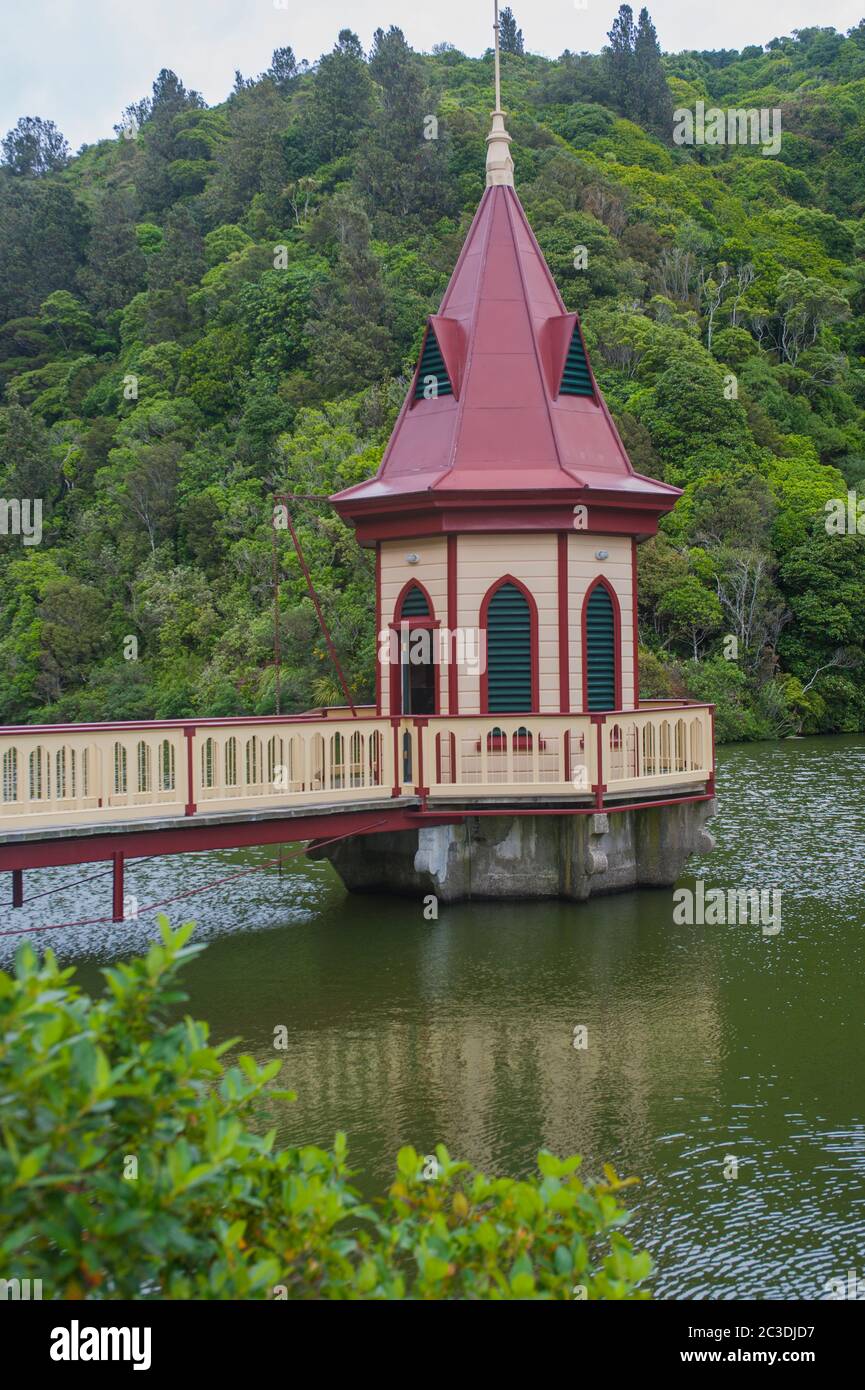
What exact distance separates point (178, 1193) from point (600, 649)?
1415 centimetres

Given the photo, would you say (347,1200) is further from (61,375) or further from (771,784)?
(61,375)

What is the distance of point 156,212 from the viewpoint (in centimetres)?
7875

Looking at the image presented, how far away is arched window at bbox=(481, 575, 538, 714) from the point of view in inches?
650

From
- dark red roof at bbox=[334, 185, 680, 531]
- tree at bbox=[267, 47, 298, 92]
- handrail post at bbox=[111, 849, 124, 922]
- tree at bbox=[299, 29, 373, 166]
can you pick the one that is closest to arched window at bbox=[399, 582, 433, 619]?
dark red roof at bbox=[334, 185, 680, 531]

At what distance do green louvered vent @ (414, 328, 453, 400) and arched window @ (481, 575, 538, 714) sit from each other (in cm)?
322

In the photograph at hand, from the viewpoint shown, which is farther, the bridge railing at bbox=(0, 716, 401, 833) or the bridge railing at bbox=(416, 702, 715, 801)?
the bridge railing at bbox=(416, 702, 715, 801)

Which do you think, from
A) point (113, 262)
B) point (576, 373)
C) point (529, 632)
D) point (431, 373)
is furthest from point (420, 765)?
point (113, 262)

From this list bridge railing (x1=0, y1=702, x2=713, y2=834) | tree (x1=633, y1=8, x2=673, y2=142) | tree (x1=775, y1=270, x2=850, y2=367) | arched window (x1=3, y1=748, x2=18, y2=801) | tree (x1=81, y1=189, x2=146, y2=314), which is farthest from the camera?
tree (x1=633, y1=8, x2=673, y2=142)

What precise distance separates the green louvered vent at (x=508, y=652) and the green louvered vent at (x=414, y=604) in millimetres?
907

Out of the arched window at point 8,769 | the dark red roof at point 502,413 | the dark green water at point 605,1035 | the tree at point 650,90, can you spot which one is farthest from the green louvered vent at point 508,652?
the tree at point 650,90

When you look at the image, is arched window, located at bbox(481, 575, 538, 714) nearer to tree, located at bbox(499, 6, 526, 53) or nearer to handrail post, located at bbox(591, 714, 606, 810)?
handrail post, located at bbox(591, 714, 606, 810)

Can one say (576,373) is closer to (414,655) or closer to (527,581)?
(527,581)

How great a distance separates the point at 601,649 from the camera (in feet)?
55.9

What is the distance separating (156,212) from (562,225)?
33.1 meters
